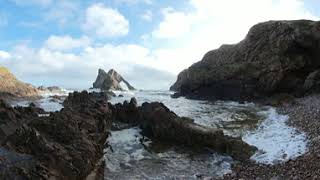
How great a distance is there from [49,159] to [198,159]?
9.34 metres

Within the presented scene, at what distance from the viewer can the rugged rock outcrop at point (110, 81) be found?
103 metres

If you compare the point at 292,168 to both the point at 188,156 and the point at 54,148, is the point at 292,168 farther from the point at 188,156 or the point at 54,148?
the point at 54,148

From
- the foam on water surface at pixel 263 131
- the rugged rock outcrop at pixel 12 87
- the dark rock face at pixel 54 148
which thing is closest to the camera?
the dark rock face at pixel 54 148

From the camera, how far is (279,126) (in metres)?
25.6

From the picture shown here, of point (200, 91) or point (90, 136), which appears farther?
point (200, 91)

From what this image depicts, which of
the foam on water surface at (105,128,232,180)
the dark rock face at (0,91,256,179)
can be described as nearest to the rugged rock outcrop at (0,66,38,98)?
the dark rock face at (0,91,256,179)

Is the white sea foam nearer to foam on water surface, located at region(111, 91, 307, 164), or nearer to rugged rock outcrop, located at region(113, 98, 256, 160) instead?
foam on water surface, located at region(111, 91, 307, 164)

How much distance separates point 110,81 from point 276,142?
282 ft

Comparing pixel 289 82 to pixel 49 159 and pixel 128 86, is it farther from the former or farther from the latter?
pixel 128 86

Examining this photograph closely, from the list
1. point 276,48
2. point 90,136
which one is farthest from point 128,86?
point 90,136

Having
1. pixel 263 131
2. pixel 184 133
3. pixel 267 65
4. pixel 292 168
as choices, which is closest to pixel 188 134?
pixel 184 133

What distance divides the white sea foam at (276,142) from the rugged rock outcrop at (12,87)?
42585mm

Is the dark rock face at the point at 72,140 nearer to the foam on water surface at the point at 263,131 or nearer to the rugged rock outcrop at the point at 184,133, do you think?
the rugged rock outcrop at the point at 184,133

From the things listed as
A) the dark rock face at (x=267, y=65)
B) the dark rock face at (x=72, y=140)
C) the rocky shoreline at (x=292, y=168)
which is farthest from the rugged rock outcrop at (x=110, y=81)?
the rocky shoreline at (x=292, y=168)
